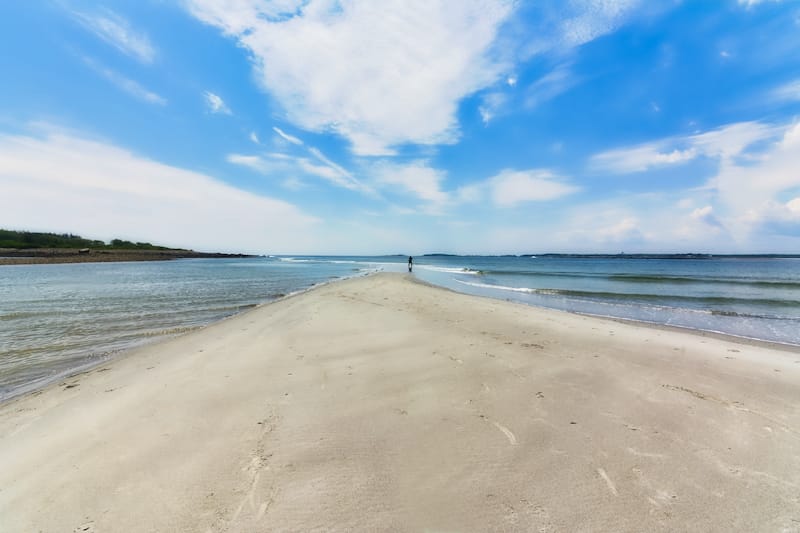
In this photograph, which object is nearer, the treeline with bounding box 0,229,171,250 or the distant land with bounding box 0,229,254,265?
the distant land with bounding box 0,229,254,265

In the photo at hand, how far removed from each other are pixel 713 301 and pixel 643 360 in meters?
15.3

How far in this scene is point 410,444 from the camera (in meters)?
3.49

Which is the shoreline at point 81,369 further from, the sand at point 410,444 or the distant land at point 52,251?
the distant land at point 52,251

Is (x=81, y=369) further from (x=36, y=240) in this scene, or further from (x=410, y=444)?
(x=36, y=240)

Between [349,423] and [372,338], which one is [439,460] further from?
[372,338]

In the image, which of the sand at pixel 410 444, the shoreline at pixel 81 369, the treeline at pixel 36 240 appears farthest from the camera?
the treeline at pixel 36 240

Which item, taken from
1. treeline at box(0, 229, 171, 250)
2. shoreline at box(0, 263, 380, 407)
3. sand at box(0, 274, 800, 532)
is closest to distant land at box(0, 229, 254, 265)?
treeline at box(0, 229, 171, 250)

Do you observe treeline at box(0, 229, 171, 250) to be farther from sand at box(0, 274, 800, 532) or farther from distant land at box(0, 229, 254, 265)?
sand at box(0, 274, 800, 532)

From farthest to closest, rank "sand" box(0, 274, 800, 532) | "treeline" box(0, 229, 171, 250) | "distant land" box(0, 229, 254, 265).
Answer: "treeline" box(0, 229, 171, 250)
"distant land" box(0, 229, 254, 265)
"sand" box(0, 274, 800, 532)

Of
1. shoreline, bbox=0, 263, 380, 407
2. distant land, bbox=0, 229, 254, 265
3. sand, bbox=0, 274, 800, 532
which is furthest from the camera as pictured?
distant land, bbox=0, 229, 254, 265

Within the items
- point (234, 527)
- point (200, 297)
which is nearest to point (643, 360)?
point (234, 527)

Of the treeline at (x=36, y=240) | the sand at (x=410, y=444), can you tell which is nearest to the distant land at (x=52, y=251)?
the treeline at (x=36, y=240)

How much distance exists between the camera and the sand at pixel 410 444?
100 inches

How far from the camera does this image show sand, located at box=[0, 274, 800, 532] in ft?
8.35
